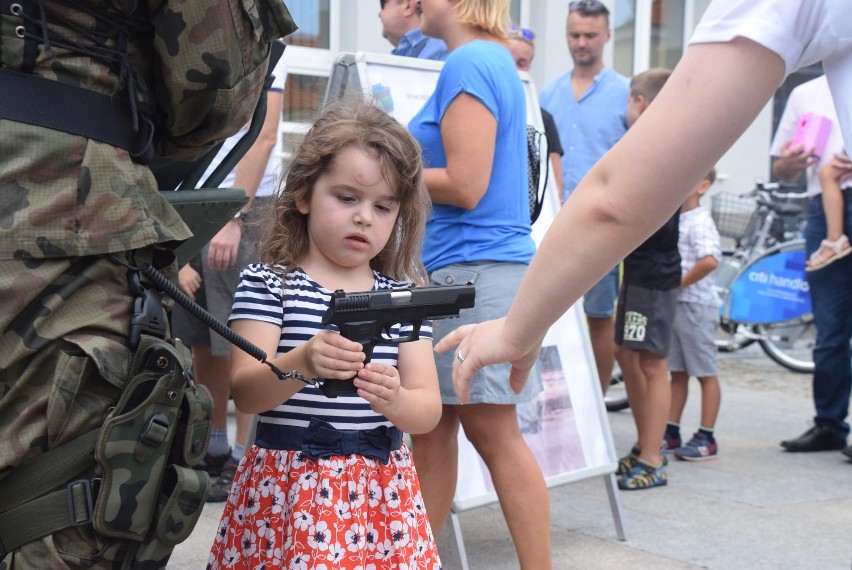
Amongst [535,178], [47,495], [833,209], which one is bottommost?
[47,495]

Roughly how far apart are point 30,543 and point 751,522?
347cm

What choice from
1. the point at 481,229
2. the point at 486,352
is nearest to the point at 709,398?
the point at 481,229

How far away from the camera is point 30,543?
5.66 ft

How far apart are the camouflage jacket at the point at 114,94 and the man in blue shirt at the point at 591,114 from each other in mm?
4028

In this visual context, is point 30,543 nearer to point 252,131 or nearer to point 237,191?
point 237,191

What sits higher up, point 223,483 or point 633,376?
point 633,376

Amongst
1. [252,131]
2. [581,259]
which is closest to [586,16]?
[252,131]

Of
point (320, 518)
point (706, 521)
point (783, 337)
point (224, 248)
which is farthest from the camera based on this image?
point (783, 337)

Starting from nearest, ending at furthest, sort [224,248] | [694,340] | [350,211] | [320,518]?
[320,518] < [350,211] < [224,248] < [694,340]

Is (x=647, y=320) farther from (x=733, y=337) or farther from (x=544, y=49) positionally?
(x=544, y=49)

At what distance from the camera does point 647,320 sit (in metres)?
4.99

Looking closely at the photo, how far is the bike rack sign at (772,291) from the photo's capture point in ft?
29.1

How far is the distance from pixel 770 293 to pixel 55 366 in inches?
317

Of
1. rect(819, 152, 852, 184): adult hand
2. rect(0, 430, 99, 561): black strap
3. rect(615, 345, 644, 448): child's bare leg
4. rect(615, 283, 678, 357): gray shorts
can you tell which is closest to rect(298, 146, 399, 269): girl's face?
rect(0, 430, 99, 561): black strap
